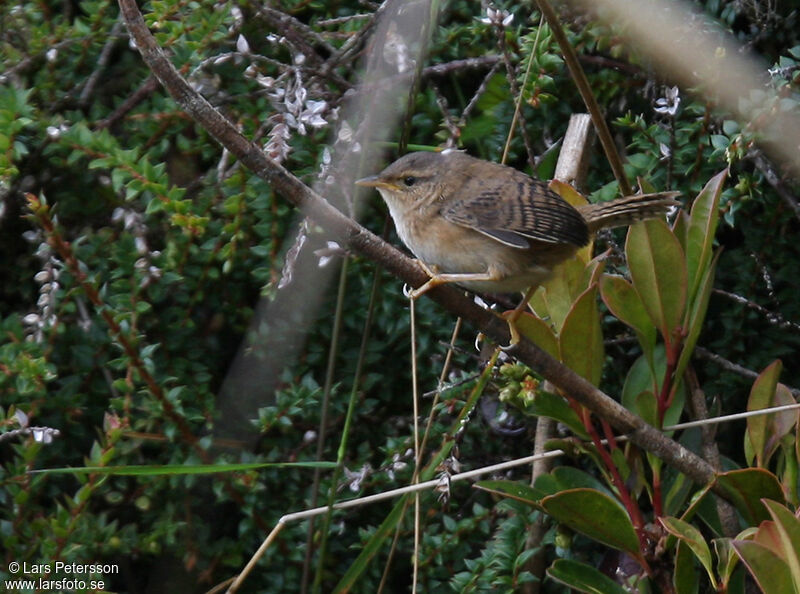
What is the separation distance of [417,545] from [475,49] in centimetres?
159

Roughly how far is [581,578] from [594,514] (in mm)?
175

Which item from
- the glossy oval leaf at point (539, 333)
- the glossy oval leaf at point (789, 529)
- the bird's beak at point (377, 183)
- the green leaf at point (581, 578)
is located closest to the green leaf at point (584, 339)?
the glossy oval leaf at point (539, 333)

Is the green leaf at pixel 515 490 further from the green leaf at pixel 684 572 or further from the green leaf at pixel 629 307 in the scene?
the green leaf at pixel 629 307

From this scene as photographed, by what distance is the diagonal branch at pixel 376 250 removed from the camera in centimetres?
189

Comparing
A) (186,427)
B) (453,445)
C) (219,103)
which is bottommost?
(186,427)

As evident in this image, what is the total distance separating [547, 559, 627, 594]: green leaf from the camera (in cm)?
236

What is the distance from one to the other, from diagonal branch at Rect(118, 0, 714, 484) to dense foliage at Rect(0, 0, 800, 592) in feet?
0.67

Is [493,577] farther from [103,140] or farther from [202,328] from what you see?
[103,140]

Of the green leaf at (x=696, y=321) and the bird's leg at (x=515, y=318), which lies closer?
the bird's leg at (x=515, y=318)

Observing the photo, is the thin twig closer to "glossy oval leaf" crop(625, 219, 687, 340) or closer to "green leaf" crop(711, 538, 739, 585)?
"glossy oval leaf" crop(625, 219, 687, 340)

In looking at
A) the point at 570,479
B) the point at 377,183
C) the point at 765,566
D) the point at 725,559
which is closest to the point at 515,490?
the point at 570,479

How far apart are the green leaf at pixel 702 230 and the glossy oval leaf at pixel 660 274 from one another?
0.21 ft

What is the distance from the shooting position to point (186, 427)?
279cm

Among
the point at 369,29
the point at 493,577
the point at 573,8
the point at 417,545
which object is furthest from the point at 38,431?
the point at 573,8
